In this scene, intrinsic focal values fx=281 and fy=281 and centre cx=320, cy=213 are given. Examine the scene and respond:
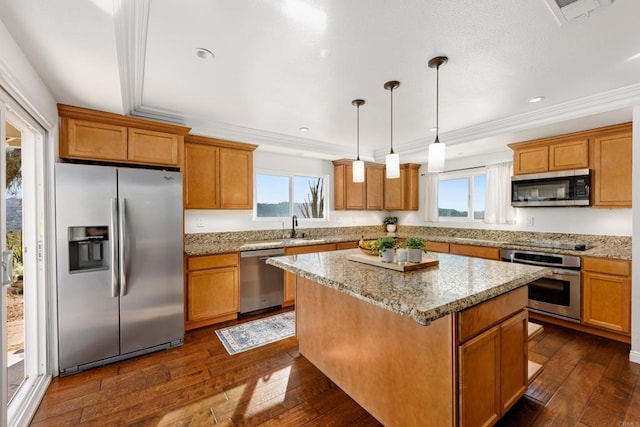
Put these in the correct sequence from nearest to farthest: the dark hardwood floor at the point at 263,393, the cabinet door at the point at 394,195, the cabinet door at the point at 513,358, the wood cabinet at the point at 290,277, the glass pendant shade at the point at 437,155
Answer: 1. the cabinet door at the point at 513,358
2. the dark hardwood floor at the point at 263,393
3. the glass pendant shade at the point at 437,155
4. the wood cabinet at the point at 290,277
5. the cabinet door at the point at 394,195

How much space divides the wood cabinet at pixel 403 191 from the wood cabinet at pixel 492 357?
3.60 m

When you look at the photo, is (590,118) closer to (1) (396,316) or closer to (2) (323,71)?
(2) (323,71)

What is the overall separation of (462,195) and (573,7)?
144 inches

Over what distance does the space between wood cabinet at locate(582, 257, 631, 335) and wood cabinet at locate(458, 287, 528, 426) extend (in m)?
1.81

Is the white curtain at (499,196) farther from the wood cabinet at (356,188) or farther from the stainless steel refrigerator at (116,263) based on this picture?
the stainless steel refrigerator at (116,263)

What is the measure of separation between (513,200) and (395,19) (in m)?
3.31

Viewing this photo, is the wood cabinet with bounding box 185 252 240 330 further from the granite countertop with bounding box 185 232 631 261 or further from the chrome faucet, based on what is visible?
the chrome faucet

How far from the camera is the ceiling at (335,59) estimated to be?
1.52m

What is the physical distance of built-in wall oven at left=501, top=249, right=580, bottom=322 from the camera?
3074mm

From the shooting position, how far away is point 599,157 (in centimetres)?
313

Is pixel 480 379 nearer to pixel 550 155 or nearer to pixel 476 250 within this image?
pixel 476 250

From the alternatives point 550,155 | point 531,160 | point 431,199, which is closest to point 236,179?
point 431,199

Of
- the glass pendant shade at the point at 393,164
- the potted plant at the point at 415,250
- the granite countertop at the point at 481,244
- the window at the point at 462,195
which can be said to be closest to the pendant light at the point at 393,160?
the glass pendant shade at the point at 393,164

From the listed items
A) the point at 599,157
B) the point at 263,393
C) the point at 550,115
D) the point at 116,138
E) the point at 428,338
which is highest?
the point at 550,115
